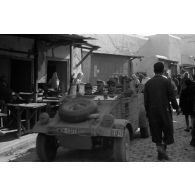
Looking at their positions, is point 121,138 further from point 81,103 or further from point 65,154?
point 65,154

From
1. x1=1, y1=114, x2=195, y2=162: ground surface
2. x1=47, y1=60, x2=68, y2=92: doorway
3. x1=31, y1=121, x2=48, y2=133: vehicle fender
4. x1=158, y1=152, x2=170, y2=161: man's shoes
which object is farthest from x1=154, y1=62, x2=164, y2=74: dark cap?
x1=47, y1=60, x2=68, y2=92: doorway

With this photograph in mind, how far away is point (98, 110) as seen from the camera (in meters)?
5.21

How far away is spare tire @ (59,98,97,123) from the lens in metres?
4.76

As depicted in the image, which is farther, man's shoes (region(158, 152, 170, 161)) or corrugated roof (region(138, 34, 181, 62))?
corrugated roof (region(138, 34, 181, 62))

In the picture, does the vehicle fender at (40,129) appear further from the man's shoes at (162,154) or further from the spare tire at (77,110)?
the man's shoes at (162,154)

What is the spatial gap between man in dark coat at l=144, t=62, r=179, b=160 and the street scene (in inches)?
0.6

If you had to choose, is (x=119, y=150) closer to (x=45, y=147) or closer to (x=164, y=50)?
(x=45, y=147)

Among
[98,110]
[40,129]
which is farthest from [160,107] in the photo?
[40,129]

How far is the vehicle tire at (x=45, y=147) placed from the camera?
494cm

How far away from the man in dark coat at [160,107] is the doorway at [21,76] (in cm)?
542

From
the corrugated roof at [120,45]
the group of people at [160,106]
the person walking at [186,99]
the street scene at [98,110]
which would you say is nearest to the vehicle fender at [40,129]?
the street scene at [98,110]

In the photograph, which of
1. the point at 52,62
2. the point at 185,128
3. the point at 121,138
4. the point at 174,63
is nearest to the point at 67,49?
the point at 52,62

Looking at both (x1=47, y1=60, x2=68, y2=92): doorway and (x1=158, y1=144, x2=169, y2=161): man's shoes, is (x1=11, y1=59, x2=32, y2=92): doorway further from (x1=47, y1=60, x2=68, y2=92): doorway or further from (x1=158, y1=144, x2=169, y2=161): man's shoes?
(x1=158, y1=144, x2=169, y2=161): man's shoes

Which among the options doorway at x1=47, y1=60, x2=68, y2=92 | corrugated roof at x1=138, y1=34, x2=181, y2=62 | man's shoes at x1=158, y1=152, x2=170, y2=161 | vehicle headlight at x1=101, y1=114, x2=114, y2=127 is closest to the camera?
vehicle headlight at x1=101, y1=114, x2=114, y2=127
